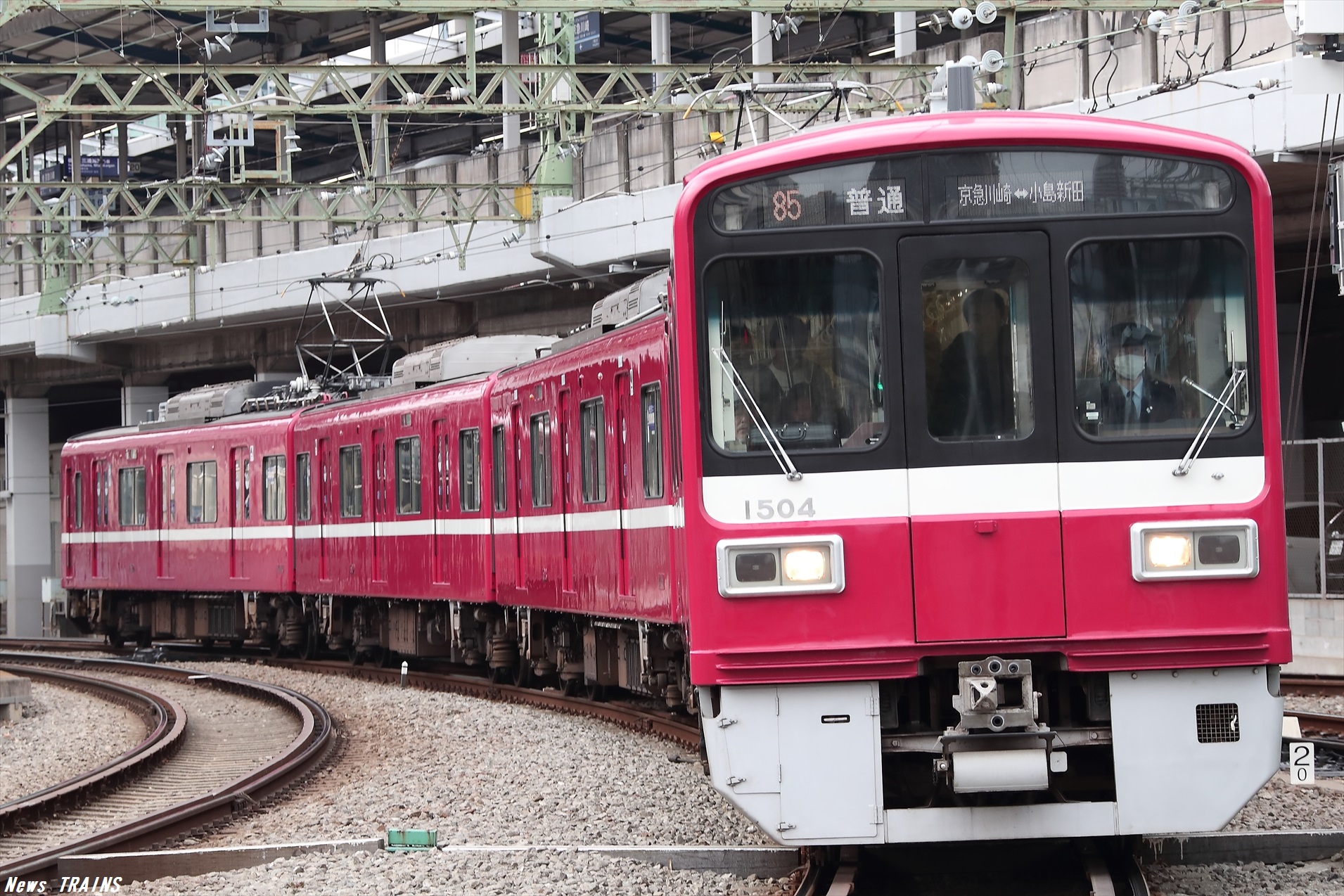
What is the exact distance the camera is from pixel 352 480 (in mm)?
19297

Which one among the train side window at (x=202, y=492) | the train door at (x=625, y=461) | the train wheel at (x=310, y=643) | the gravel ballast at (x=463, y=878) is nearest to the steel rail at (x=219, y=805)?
the gravel ballast at (x=463, y=878)

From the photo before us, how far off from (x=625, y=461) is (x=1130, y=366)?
5.39 m

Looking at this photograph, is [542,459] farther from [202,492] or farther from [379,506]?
[202,492]

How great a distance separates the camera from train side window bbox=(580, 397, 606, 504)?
12070 mm

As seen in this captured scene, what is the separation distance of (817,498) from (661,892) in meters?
1.61

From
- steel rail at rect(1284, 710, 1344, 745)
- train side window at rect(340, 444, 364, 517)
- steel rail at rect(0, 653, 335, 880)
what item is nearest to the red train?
steel rail at rect(0, 653, 335, 880)

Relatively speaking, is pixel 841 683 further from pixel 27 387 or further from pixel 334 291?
pixel 27 387

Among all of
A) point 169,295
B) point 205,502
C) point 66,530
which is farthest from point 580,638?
point 169,295

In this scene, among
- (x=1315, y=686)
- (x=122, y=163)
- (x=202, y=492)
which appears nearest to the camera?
(x=1315, y=686)

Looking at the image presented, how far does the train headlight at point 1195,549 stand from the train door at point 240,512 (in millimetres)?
16905

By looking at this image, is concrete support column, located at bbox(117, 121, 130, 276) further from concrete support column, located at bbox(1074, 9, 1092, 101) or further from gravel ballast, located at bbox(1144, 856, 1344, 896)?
gravel ballast, located at bbox(1144, 856, 1344, 896)

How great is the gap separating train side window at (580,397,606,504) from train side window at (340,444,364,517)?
682 centimetres

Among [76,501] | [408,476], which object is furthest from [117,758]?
[76,501]

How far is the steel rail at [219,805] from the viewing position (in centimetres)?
830
